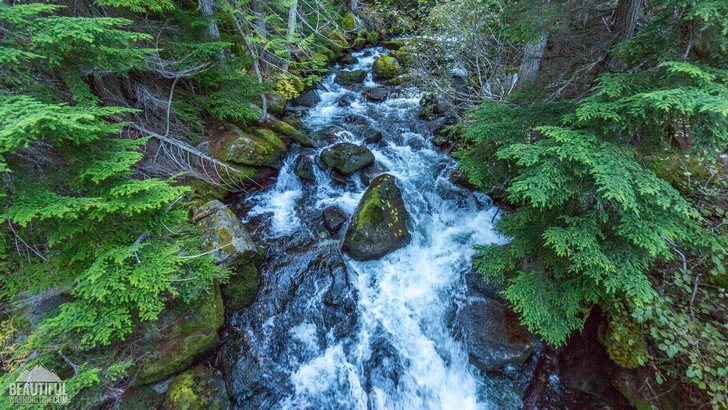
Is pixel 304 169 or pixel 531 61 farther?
pixel 304 169

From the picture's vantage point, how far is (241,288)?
5145mm

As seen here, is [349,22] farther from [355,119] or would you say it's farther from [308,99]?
[355,119]

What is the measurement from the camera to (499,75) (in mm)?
7641

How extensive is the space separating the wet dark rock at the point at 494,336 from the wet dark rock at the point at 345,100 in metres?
9.68

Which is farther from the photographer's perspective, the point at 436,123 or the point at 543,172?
the point at 436,123

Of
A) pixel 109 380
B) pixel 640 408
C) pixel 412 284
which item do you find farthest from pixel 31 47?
pixel 640 408

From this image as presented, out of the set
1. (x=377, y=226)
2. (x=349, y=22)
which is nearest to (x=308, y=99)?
(x=377, y=226)

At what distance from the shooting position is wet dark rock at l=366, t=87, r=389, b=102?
11.8 meters

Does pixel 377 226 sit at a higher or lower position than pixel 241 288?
higher

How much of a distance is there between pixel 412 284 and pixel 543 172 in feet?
12.0

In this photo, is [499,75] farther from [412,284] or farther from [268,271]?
[268,271]

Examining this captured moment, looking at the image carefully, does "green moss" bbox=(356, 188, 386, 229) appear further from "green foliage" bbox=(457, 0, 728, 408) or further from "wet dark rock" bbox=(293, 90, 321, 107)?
"wet dark rock" bbox=(293, 90, 321, 107)

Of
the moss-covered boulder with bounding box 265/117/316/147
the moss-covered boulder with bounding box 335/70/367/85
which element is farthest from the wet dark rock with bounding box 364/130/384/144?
the moss-covered boulder with bounding box 335/70/367/85

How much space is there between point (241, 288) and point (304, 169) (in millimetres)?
4098
